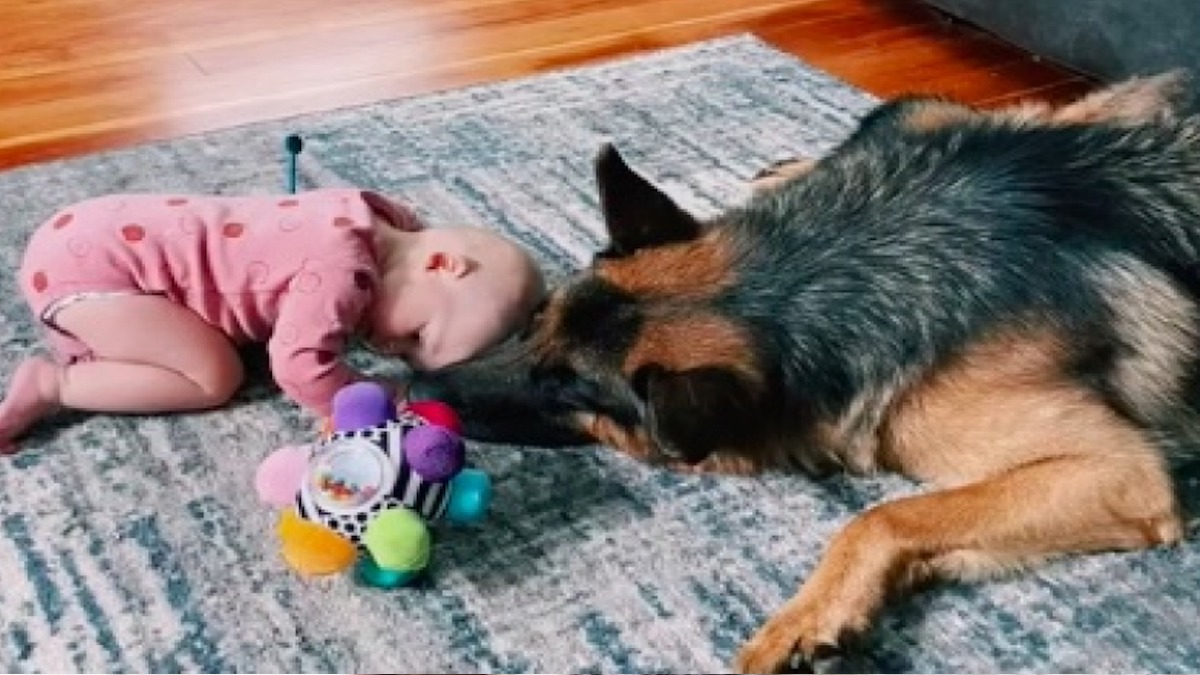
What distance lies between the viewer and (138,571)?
205cm

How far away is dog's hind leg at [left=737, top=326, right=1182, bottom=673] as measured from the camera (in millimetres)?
1987

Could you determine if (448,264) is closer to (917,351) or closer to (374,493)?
(374,493)

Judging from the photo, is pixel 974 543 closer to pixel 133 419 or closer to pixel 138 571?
pixel 138 571

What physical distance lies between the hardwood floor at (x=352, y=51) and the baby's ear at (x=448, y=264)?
1.31 metres

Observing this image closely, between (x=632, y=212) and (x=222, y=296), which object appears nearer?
(x=632, y=212)

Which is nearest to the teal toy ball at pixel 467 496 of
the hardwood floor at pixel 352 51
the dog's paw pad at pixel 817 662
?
the dog's paw pad at pixel 817 662

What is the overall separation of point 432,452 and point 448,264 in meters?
0.40

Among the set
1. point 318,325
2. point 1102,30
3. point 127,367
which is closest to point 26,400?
point 127,367

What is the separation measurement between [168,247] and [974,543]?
116cm

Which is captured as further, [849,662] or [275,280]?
[275,280]

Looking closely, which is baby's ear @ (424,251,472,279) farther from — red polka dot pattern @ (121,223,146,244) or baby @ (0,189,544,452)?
red polka dot pattern @ (121,223,146,244)

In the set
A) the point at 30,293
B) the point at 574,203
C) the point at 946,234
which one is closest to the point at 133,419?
the point at 30,293

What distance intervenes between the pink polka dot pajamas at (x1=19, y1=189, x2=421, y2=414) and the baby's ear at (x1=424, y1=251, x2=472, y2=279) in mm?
79

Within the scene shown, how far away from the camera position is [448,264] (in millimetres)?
2283
